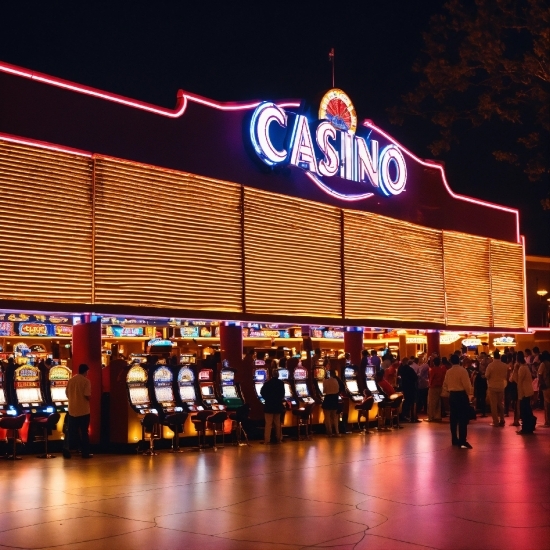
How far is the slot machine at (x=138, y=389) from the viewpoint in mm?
15617

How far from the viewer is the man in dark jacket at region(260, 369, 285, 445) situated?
17.2 m

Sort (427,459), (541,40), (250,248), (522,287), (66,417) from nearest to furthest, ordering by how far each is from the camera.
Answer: (541,40) → (427,459) → (66,417) → (250,248) → (522,287)

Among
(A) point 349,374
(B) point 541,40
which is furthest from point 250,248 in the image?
(B) point 541,40

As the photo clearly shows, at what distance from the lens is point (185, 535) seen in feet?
25.7

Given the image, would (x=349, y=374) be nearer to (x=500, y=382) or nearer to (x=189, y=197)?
(x=500, y=382)

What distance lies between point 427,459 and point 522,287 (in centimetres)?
1615

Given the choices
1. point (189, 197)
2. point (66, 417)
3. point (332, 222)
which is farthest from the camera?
point (332, 222)

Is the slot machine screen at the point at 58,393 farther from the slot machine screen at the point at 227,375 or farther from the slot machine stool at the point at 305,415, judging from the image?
the slot machine stool at the point at 305,415

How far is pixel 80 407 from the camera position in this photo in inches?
583

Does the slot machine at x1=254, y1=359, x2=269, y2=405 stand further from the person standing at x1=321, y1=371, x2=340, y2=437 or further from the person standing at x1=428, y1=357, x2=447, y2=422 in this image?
the person standing at x1=428, y1=357, x2=447, y2=422

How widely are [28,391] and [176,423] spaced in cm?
256

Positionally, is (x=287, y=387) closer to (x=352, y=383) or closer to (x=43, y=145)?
(x=352, y=383)

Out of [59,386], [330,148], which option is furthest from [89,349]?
[330,148]

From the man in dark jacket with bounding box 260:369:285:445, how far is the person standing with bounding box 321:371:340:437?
1.49 m
